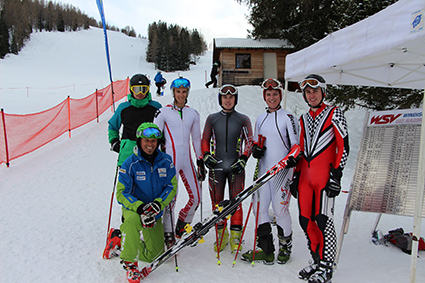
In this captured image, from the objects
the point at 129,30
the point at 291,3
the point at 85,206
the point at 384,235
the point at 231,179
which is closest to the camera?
the point at 231,179

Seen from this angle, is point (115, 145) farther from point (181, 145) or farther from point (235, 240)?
point (235, 240)

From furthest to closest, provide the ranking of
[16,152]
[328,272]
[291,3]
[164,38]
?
[164,38] → [291,3] → [16,152] → [328,272]

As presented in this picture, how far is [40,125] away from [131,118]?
19.0ft

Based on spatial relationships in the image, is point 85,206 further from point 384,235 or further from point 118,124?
point 384,235

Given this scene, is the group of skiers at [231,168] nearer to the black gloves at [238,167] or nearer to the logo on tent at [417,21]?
the black gloves at [238,167]

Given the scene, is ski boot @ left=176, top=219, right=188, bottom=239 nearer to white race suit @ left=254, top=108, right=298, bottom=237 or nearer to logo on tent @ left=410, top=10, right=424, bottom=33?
white race suit @ left=254, top=108, right=298, bottom=237

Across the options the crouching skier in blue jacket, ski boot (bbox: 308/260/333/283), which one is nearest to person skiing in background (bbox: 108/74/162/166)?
the crouching skier in blue jacket

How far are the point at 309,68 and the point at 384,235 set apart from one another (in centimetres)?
263

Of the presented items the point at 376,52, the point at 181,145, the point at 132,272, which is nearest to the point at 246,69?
the point at 181,145

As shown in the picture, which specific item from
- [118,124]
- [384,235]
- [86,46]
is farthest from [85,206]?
[86,46]

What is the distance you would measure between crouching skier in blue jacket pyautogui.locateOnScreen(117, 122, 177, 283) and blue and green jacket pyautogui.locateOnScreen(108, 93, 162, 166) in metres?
0.45

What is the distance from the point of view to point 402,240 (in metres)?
3.55

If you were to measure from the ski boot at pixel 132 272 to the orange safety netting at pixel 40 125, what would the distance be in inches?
209

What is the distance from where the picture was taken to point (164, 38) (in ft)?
160
